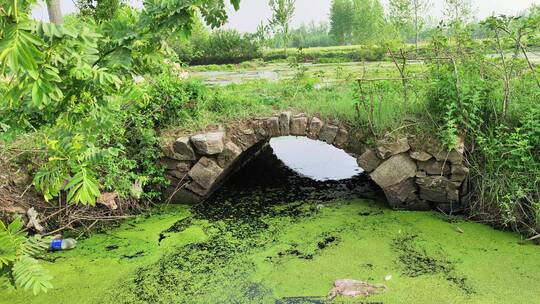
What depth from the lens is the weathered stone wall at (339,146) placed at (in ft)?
16.7

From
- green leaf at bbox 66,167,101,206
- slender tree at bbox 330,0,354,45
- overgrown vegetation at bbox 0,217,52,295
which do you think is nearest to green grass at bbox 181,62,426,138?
overgrown vegetation at bbox 0,217,52,295

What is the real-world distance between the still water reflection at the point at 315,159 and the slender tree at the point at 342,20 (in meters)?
25.0

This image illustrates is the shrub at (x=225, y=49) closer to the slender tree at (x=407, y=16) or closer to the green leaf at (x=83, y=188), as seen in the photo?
the slender tree at (x=407, y=16)

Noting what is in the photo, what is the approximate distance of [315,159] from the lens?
827 cm

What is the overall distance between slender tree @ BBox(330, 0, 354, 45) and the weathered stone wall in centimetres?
2871

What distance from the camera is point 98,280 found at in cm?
407

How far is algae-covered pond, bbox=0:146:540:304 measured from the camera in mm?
3771

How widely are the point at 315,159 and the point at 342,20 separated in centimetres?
2752

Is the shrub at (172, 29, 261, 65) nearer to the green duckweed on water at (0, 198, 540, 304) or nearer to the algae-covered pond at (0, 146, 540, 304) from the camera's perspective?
the algae-covered pond at (0, 146, 540, 304)

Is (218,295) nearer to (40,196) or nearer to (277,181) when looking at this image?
(40,196)

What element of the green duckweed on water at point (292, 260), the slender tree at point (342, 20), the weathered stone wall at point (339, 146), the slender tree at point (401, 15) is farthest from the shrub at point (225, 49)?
the green duckweed on water at point (292, 260)

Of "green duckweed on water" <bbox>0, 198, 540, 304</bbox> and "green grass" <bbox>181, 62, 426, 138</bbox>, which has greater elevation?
"green grass" <bbox>181, 62, 426, 138</bbox>

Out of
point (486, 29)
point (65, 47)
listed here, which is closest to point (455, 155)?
point (486, 29)

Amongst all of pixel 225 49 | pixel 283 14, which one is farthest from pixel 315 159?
pixel 225 49
